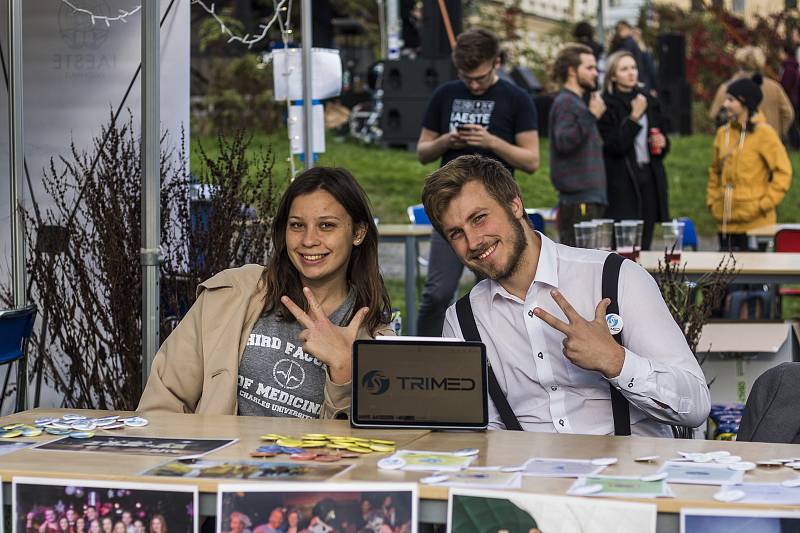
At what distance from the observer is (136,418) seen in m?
2.99

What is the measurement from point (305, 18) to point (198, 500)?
3469 mm

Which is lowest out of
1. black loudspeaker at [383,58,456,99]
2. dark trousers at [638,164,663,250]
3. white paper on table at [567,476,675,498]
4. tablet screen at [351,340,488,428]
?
white paper on table at [567,476,675,498]

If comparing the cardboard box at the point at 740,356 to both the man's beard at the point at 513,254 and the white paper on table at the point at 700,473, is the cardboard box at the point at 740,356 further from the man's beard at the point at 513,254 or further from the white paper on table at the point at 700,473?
the white paper on table at the point at 700,473

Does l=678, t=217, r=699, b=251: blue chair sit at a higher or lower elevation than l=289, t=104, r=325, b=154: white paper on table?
lower

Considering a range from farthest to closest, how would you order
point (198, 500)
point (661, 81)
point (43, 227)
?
point (661, 81) < point (43, 227) < point (198, 500)

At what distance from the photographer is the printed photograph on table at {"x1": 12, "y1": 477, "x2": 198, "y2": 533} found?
2.33 meters

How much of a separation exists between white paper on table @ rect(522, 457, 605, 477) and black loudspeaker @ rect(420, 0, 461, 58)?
31.1ft

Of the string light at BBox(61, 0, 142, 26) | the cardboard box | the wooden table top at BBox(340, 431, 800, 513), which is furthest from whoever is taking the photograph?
the string light at BBox(61, 0, 142, 26)

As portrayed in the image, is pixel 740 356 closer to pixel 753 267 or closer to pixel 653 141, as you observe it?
pixel 753 267

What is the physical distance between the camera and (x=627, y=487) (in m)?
2.26

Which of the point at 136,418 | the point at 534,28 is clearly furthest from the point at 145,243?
the point at 534,28

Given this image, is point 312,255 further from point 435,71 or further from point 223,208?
point 435,71

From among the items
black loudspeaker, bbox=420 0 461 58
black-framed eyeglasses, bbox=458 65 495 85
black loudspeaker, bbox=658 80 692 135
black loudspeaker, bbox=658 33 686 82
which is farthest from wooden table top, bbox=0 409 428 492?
black loudspeaker, bbox=658 80 692 135

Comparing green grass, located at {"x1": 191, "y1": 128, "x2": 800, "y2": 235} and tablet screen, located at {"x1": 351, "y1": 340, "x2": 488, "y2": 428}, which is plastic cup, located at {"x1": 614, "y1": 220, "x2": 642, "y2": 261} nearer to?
tablet screen, located at {"x1": 351, "y1": 340, "x2": 488, "y2": 428}
